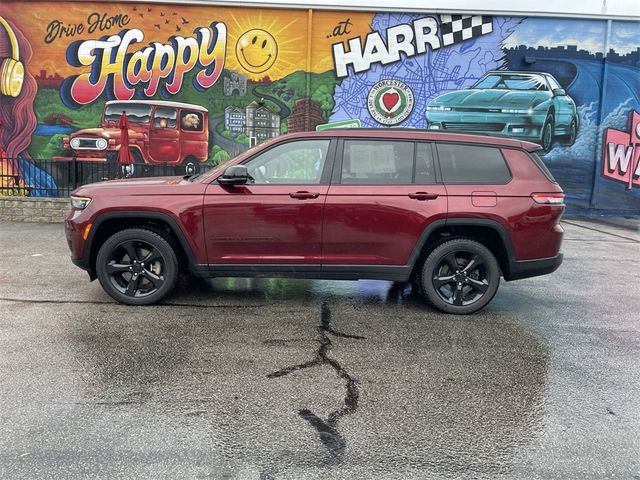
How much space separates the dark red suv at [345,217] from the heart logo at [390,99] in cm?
1009

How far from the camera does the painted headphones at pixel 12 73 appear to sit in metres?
14.9

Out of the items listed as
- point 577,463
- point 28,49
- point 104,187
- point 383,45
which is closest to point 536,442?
point 577,463

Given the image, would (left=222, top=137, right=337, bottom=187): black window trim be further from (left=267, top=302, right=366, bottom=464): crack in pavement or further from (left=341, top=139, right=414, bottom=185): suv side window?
(left=267, top=302, right=366, bottom=464): crack in pavement

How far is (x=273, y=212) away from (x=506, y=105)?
11.9m

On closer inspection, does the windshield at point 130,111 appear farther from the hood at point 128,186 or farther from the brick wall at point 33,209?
the hood at point 128,186

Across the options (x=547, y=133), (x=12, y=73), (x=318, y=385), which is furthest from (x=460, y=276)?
(x=12, y=73)

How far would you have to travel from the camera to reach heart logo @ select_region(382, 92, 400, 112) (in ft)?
49.9

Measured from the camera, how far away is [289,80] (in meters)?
15.1

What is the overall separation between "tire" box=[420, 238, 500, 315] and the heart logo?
34.5ft

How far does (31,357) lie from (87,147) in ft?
39.6

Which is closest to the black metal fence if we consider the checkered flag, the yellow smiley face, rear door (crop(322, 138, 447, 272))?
the yellow smiley face

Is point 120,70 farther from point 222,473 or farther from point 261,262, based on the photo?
point 222,473

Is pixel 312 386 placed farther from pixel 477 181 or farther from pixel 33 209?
pixel 33 209

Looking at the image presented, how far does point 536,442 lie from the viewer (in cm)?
310
